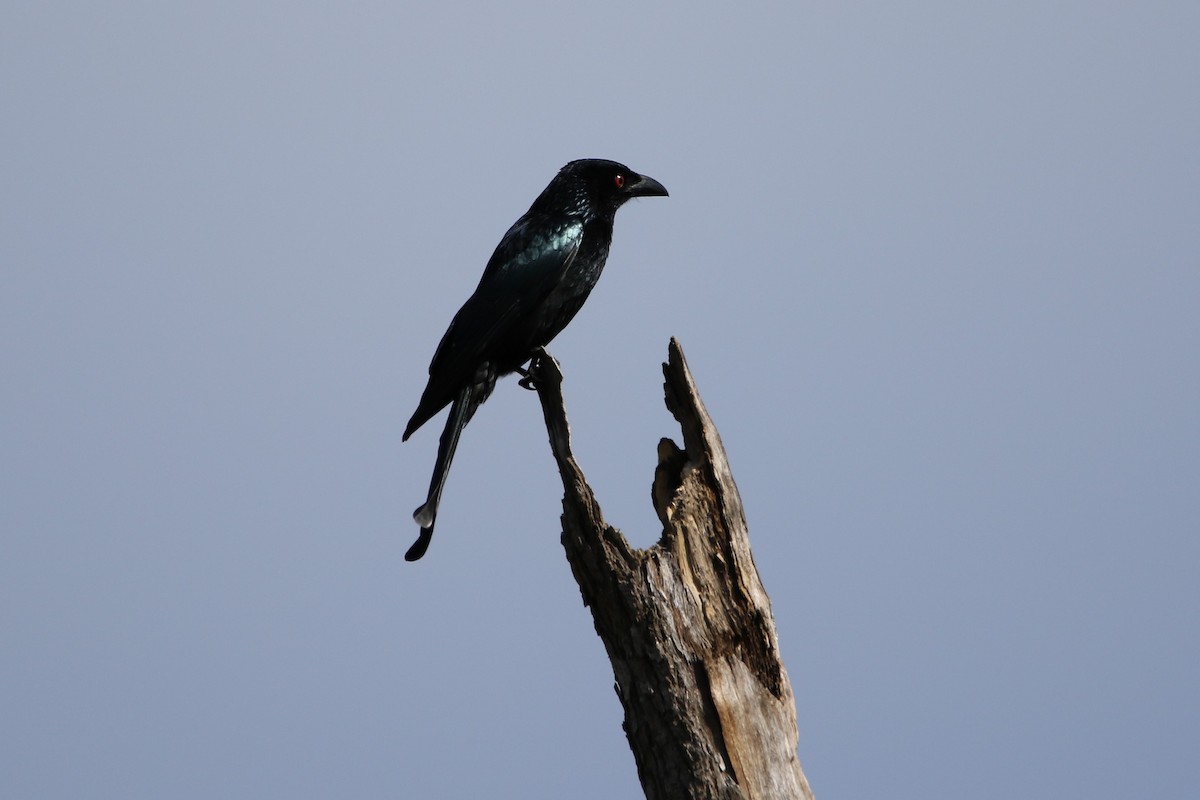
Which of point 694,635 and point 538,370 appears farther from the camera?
point 538,370

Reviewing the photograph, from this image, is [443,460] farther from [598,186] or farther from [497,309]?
[598,186]

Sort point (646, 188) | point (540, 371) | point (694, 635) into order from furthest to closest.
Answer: point (646, 188) → point (540, 371) → point (694, 635)

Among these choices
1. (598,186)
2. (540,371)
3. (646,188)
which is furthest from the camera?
(646,188)

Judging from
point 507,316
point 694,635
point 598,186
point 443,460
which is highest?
point 598,186

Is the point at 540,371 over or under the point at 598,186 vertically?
under

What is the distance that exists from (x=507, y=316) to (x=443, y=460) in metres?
0.80

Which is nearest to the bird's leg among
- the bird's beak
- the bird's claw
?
the bird's claw

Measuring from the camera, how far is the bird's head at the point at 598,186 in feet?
19.9

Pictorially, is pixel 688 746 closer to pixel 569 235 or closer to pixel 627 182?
pixel 569 235

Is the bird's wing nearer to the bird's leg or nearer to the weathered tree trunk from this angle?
the bird's leg

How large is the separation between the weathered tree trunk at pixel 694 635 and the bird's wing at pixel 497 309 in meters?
1.41

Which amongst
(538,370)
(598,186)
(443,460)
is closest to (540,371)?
(538,370)

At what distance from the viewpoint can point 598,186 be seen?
20.4ft

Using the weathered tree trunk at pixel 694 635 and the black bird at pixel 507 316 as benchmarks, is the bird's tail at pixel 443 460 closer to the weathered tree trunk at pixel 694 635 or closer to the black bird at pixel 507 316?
the black bird at pixel 507 316
